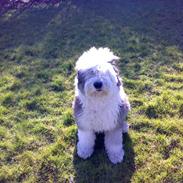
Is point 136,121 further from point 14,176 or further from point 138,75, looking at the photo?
point 14,176

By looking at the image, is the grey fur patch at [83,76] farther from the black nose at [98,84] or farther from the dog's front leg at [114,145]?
the dog's front leg at [114,145]

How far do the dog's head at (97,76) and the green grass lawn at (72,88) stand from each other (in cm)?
108

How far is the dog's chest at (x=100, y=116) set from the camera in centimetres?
495

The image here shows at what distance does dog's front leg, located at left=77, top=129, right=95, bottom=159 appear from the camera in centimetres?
525

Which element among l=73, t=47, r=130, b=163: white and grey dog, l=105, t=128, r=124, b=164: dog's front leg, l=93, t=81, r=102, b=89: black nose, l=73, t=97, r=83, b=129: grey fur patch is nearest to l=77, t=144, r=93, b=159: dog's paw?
l=73, t=47, r=130, b=163: white and grey dog

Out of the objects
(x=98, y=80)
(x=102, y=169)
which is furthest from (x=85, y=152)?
(x=98, y=80)

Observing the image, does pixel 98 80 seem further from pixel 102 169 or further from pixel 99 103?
pixel 102 169

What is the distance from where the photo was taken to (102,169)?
516cm

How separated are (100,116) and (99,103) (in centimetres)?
18

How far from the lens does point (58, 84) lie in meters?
7.01

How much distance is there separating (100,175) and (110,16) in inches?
194

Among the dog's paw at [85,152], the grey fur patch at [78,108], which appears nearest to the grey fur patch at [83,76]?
the grey fur patch at [78,108]

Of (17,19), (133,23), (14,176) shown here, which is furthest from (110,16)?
(14,176)

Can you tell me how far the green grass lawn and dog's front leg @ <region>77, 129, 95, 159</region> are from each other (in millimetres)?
80
